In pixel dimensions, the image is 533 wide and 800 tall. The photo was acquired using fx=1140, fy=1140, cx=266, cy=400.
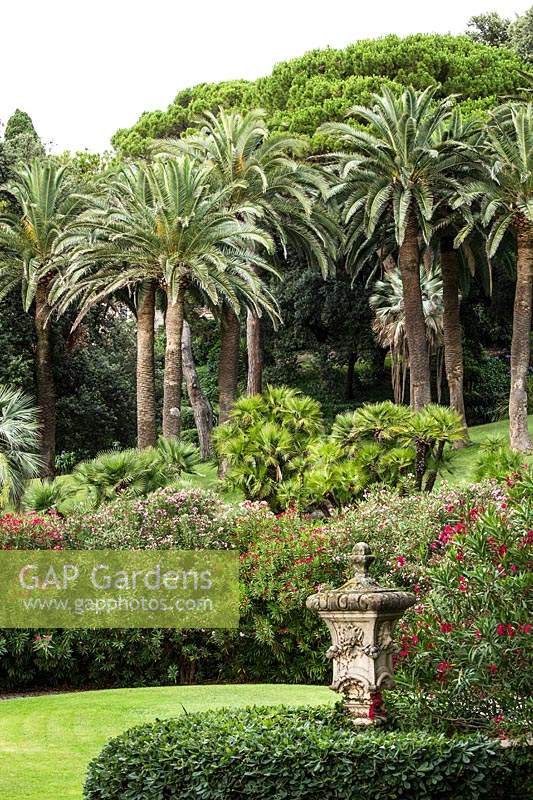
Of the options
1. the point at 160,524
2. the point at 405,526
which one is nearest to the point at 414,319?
the point at 160,524

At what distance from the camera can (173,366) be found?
2972 cm

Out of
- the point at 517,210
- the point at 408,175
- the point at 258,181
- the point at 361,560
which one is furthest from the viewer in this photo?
the point at 258,181

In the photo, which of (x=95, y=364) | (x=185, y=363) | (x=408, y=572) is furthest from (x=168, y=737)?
(x=185, y=363)

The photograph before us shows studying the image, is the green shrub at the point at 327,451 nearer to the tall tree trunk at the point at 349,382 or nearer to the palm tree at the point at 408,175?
the palm tree at the point at 408,175

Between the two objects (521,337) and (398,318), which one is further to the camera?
(398,318)

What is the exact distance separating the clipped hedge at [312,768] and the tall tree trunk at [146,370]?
2184 cm

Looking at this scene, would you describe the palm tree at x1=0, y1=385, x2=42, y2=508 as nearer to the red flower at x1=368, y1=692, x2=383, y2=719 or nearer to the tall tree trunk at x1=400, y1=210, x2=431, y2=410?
the tall tree trunk at x1=400, y1=210, x2=431, y2=410

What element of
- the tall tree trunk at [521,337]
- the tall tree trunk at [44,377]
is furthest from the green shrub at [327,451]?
the tall tree trunk at [44,377]

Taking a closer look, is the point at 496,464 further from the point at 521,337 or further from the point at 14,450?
the point at 521,337

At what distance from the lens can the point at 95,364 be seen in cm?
3759

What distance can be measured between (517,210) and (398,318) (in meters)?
9.89

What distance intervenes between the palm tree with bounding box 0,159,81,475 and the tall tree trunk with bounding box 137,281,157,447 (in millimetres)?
2847

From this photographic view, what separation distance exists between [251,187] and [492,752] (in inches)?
1006

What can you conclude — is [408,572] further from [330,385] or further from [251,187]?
[330,385]
